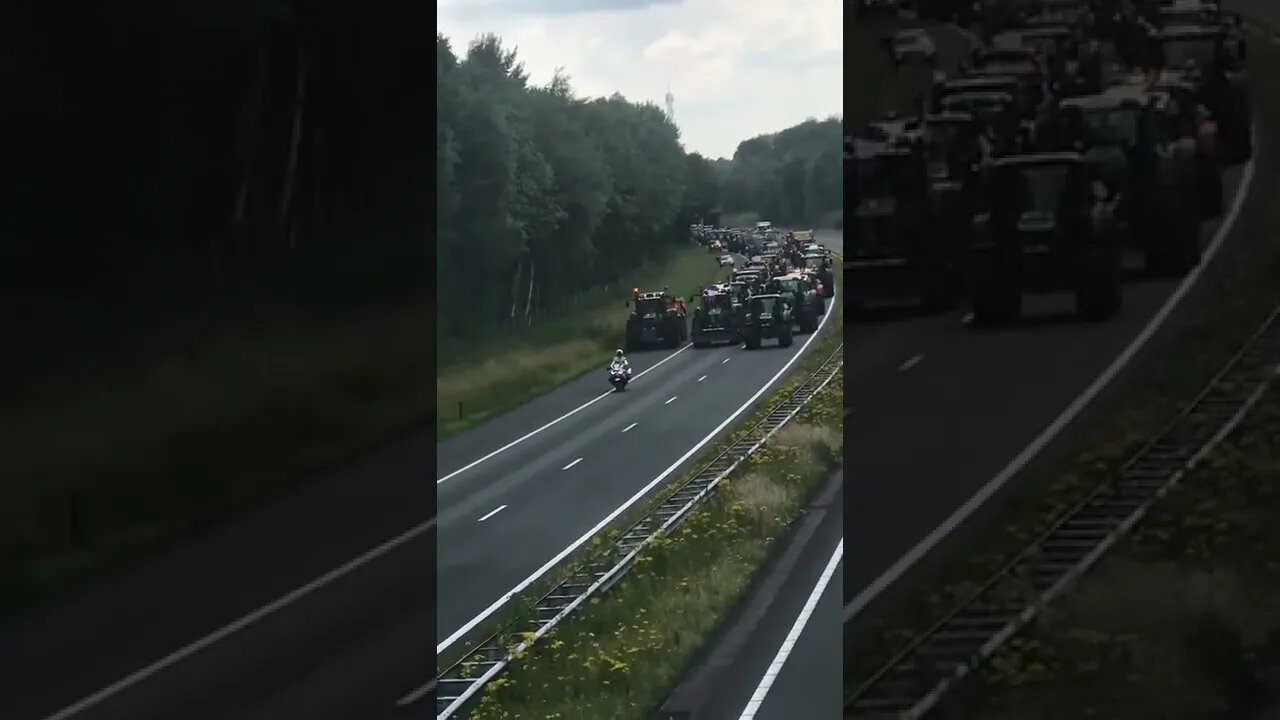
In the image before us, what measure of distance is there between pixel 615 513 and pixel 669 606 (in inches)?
15.3

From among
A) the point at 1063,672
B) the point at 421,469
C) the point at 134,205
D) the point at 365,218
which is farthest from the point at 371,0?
the point at 1063,672

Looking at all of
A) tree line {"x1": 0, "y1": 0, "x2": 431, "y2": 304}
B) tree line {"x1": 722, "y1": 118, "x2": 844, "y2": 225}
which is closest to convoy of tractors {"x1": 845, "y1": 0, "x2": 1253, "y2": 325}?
tree line {"x1": 722, "y1": 118, "x2": 844, "y2": 225}

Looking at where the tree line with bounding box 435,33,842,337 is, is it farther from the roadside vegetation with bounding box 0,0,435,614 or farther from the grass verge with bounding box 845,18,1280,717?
the grass verge with bounding box 845,18,1280,717

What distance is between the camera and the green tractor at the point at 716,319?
5.06 meters

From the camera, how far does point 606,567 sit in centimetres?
483

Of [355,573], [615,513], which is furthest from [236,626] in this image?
[615,513]

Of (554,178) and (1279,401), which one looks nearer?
(1279,401)

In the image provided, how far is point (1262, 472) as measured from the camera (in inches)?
171

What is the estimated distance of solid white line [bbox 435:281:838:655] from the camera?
482 centimetres

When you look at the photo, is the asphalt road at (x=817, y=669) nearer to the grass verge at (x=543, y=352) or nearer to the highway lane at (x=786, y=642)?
the highway lane at (x=786, y=642)

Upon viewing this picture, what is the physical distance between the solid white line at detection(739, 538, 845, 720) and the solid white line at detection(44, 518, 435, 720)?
1.30 meters

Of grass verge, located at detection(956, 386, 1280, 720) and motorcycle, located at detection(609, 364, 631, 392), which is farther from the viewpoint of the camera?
motorcycle, located at detection(609, 364, 631, 392)

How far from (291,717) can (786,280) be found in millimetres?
2296

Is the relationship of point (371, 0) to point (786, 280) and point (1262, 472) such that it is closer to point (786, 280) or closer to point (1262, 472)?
point (786, 280)
